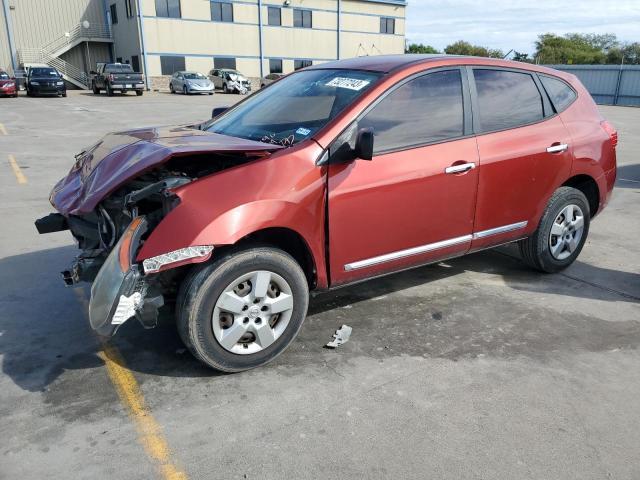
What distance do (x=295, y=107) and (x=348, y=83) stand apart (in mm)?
428

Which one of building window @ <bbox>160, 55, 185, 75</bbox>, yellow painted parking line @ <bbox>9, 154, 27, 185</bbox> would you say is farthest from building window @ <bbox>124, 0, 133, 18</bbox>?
yellow painted parking line @ <bbox>9, 154, 27, 185</bbox>

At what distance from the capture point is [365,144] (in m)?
3.23

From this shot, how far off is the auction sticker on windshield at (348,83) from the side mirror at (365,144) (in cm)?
59

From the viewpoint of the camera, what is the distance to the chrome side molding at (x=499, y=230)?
420 cm

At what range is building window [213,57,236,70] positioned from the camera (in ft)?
134

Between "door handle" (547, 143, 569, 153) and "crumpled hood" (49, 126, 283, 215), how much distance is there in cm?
236

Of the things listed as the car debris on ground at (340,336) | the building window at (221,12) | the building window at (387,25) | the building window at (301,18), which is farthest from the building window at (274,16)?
the car debris on ground at (340,336)

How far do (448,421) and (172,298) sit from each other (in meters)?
1.72

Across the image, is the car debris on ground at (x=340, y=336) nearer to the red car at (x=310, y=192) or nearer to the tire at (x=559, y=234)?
the red car at (x=310, y=192)

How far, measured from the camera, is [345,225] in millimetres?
3457

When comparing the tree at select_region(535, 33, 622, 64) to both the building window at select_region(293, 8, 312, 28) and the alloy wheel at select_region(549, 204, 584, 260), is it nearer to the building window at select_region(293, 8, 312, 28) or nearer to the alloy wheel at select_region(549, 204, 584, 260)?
the building window at select_region(293, 8, 312, 28)

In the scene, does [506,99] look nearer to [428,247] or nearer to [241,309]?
[428,247]

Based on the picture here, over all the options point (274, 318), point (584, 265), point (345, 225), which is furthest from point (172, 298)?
point (584, 265)

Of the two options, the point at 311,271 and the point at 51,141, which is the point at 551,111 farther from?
the point at 51,141
